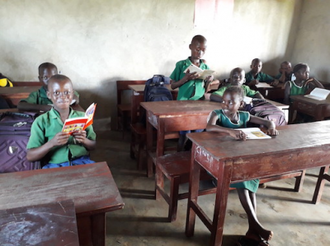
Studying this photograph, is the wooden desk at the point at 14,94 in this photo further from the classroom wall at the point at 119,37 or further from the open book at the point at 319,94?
the open book at the point at 319,94

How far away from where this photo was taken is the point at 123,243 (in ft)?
6.41

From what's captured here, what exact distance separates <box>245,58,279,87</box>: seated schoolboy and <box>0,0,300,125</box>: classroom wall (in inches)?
18.7

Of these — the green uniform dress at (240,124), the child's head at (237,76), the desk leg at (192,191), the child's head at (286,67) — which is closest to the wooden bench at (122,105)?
the child's head at (237,76)

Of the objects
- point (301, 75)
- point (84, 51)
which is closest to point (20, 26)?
point (84, 51)

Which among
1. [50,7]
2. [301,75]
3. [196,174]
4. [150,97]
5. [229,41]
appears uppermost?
[50,7]

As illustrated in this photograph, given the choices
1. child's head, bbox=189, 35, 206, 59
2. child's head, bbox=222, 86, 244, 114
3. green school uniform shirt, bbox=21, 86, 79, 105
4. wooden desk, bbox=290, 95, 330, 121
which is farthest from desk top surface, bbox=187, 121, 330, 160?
green school uniform shirt, bbox=21, 86, 79, 105

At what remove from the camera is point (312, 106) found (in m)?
3.35

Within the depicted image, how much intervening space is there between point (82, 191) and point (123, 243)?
95cm

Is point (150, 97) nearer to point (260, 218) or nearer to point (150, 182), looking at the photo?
point (150, 182)

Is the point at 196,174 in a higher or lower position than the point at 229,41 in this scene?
lower

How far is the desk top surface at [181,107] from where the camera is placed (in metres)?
2.42

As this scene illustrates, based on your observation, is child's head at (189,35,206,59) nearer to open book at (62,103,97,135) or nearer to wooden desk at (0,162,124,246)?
open book at (62,103,97,135)

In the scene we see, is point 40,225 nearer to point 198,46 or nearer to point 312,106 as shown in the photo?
point 198,46

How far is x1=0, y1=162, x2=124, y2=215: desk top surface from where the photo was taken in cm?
111
